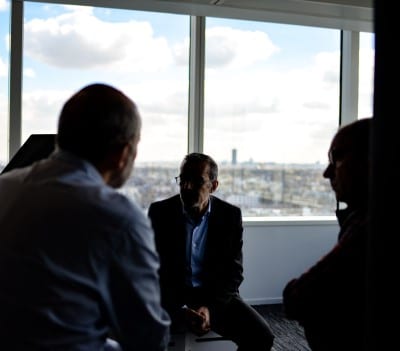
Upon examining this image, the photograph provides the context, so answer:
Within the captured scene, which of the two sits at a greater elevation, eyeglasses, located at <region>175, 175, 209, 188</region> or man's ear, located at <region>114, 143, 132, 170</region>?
man's ear, located at <region>114, 143, 132, 170</region>

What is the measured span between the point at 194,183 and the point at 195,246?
37 centimetres

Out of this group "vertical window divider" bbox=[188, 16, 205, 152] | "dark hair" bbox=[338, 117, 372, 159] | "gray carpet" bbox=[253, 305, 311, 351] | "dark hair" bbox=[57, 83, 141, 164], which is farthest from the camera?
"vertical window divider" bbox=[188, 16, 205, 152]

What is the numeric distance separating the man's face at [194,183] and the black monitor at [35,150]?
871 mm

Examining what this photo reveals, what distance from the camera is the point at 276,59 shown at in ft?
13.8

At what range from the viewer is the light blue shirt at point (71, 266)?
36.7 inches

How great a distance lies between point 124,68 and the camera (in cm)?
387

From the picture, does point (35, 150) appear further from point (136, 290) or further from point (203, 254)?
point (203, 254)

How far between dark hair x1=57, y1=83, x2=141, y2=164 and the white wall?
3.03 meters

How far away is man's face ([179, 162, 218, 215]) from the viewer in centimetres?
242

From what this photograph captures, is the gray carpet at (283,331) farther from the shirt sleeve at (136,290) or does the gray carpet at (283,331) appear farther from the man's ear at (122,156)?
the man's ear at (122,156)

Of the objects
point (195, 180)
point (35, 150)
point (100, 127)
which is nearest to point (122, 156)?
point (100, 127)

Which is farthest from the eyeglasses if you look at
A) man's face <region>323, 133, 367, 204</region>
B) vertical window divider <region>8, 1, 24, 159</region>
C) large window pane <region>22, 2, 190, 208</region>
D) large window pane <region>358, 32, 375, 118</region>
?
large window pane <region>358, 32, 375, 118</region>

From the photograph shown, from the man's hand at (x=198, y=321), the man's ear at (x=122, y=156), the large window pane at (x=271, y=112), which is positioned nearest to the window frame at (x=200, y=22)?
the large window pane at (x=271, y=112)

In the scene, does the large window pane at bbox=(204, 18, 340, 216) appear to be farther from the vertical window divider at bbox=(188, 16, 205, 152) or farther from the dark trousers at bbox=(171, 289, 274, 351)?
the dark trousers at bbox=(171, 289, 274, 351)
